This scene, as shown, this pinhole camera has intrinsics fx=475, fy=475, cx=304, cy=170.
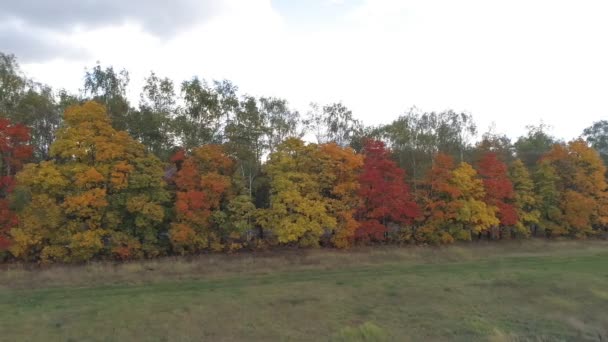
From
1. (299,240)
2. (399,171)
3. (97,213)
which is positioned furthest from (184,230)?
(399,171)

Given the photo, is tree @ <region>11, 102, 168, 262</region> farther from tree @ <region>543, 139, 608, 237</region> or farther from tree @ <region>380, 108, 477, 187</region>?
tree @ <region>543, 139, 608, 237</region>

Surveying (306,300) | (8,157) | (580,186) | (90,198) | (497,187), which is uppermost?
(8,157)

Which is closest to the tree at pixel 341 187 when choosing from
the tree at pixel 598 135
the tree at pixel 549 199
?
the tree at pixel 549 199

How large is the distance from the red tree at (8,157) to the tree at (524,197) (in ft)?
148

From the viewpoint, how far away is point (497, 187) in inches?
1800

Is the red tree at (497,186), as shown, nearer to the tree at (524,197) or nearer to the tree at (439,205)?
the tree at (524,197)

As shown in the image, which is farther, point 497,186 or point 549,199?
point 549,199

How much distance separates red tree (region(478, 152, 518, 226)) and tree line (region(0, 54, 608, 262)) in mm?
115

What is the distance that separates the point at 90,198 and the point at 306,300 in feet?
61.3

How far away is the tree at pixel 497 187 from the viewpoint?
45719 mm

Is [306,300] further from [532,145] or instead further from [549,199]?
[532,145]

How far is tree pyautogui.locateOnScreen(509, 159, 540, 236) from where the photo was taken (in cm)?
4934

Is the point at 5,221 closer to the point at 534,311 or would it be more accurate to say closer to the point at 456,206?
the point at 534,311

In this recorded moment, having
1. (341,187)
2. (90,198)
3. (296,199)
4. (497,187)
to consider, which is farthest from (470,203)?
Answer: (90,198)
